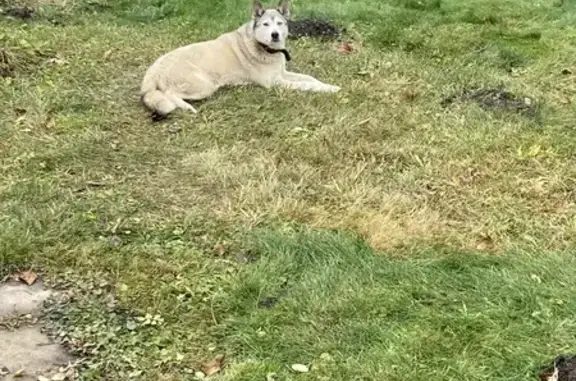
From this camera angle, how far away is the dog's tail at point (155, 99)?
6793 mm

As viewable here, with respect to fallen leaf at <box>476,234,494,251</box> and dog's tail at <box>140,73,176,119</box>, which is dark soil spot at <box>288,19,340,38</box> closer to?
dog's tail at <box>140,73,176,119</box>

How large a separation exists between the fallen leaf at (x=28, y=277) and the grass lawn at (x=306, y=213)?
0.08 meters

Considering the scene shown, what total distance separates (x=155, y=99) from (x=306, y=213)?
7.59 ft

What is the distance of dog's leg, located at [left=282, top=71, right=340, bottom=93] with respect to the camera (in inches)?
291

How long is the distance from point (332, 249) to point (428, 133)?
206 centimetres

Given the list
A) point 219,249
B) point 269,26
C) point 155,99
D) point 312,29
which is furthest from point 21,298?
point 312,29

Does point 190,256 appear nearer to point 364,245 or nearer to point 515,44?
point 364,245

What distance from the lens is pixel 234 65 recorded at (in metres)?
7.62

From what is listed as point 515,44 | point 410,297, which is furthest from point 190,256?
point 515,44

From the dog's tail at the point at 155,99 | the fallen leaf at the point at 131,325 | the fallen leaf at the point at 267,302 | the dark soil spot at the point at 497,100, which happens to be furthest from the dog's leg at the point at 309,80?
the fallen leaf at the point at 131,325

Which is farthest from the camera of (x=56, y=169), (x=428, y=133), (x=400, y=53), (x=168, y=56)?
(x=400, y=53)

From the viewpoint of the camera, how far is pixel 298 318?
4.07m

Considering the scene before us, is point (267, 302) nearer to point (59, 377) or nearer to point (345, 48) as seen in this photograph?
point (59, 377)

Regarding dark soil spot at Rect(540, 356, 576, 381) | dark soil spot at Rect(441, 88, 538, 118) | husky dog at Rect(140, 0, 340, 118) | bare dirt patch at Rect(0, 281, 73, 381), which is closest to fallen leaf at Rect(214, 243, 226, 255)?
bare dirt patch at Rect(0, 281, 73, 381)
